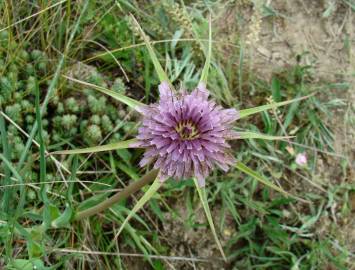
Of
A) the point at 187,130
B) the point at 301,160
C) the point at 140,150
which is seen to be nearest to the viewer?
the point at 187,130

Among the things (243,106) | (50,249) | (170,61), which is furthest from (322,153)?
(50,249)

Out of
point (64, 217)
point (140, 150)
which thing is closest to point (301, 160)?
point (140, 150)

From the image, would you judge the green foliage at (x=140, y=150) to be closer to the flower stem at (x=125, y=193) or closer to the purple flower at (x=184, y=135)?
the flower stem at (x=125, y=193)

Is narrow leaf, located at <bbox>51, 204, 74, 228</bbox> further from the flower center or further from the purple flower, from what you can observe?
the flower center

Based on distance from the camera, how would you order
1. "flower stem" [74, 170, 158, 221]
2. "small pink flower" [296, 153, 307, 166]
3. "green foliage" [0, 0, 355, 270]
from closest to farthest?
1. "flower stem" [74, 170, 158, 221]
2. "green foliage" [0, 0, 355, 270]
3. "small pink flower" [296, 153, 307, 166]

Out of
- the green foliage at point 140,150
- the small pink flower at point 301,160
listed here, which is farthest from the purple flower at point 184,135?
the small pink flower at point 301,160

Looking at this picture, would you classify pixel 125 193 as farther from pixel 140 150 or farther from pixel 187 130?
pixel 140 150

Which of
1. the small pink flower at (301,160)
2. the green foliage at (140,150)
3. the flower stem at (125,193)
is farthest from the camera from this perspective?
the small pink flower at (301,160)

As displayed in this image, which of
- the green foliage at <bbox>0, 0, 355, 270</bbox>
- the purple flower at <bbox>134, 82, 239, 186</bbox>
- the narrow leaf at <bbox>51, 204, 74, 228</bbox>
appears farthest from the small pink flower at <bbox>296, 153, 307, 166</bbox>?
the narrow leaf at <bbox>51, 204, 74, 228</bbox>
